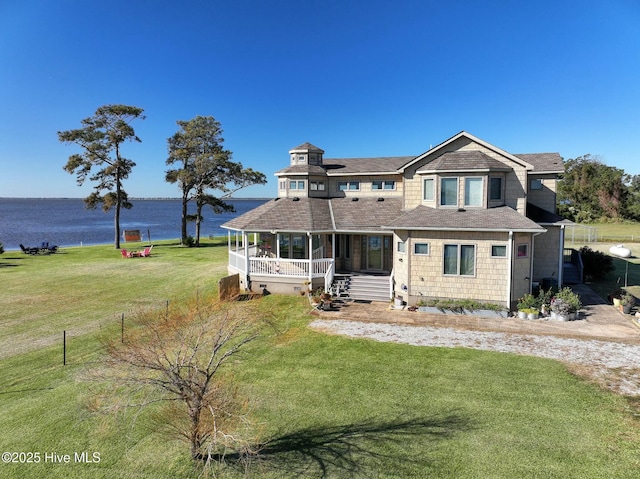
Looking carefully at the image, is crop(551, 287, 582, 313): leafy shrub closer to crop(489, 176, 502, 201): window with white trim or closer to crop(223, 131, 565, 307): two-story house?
crop(223, 131, 565, 307): two-story house

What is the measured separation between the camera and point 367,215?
20.9 meters

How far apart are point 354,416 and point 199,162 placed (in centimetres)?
3415

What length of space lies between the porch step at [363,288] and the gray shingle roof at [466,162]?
5852 millimetres

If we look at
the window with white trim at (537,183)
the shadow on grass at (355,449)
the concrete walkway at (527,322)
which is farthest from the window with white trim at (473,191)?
the shadow on grass at (355,449)

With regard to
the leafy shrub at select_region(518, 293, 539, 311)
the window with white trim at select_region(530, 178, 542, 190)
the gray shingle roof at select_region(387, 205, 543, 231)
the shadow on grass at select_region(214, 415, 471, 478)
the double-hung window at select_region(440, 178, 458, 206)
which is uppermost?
the window with white trim at select_region(530, 178, 542, 190)

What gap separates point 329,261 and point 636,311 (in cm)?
1303

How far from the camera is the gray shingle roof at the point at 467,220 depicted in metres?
15.5

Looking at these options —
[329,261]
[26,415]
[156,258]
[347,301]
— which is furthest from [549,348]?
[156,258]

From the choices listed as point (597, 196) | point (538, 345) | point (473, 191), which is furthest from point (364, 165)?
point (597, 196)

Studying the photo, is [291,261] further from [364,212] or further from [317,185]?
[317,185]

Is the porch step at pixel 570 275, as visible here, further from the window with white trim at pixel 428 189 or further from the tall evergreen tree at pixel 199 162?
the tall evergreen tree at pixel 199 162

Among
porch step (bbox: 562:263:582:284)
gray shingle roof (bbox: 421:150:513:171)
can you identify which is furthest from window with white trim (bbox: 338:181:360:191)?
porch step (bbox: 562:263:582:284)

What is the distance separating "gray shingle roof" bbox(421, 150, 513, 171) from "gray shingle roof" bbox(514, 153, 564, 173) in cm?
285

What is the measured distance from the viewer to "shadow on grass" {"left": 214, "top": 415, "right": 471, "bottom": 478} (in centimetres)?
655
